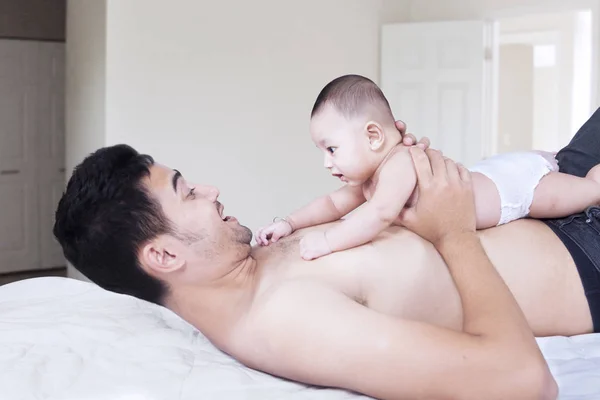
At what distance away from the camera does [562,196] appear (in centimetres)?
183

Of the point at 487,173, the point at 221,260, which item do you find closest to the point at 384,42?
the point at 487,173

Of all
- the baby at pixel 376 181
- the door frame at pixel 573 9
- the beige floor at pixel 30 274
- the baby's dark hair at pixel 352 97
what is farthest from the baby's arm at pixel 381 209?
the beige floor at pixel 30 274

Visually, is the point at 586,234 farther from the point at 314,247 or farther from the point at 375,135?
the point at 314,247

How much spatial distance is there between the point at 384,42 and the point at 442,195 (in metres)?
4.86

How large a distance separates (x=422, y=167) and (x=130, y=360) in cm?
72

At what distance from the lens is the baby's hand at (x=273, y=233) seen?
1.80 metres

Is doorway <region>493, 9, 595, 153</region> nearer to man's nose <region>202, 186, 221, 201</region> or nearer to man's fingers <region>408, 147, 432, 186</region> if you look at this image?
man's fingers <region>408, 147, 432, 186</region>

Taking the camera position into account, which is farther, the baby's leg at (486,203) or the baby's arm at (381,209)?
the baby's leg at (486,203)

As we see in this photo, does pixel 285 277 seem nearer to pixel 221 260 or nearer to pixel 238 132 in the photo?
pixel 221 260

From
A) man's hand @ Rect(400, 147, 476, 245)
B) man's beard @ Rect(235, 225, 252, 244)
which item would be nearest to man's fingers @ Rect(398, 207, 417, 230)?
man's hand @ Rect(400, 147, 476, 245)

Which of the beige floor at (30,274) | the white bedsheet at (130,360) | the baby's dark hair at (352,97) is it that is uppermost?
the baby's dark hair at (352,97)

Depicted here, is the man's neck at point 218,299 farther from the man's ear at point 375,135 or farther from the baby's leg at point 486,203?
the baby's leg at point 486,203

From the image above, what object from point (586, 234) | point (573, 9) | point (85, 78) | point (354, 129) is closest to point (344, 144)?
point (354, 129)

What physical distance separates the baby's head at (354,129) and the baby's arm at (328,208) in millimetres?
127
